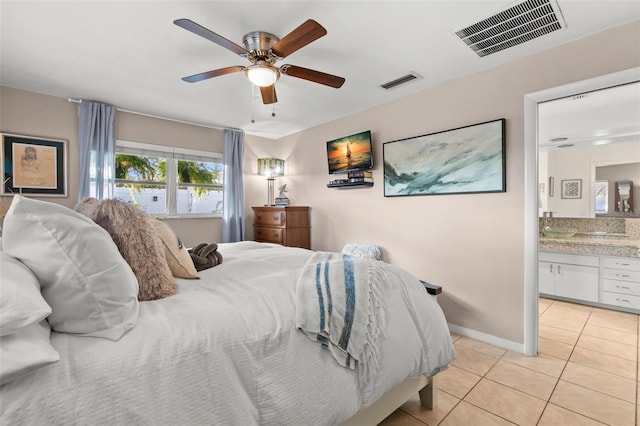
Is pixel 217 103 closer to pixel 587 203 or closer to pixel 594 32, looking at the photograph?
pixel 594 32

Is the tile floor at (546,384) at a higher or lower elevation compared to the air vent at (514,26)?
lower

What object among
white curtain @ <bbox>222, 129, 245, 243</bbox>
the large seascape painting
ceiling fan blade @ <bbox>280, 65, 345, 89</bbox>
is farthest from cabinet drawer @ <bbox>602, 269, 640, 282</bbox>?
white curtain @ <bbox>222, 129, 245, 243</bbox>

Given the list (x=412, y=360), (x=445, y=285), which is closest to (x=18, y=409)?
(x=412, y=360)

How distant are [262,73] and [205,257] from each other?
136 cm

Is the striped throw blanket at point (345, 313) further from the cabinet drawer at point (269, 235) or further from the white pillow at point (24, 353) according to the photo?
the cabinet drawer at point (269, 235)

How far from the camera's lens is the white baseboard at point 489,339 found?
8.17ft

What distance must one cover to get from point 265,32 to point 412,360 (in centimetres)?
222

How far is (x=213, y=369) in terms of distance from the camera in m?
0.89

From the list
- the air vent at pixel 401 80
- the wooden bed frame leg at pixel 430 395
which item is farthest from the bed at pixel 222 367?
the air vent at pixel 401 80

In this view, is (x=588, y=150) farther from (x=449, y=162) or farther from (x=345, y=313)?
(x=345, y=313)

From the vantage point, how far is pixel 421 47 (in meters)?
2.31

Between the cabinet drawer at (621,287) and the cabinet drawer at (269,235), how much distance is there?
157 inches

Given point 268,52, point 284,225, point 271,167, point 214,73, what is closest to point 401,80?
point 268,52

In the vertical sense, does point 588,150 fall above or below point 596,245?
above
